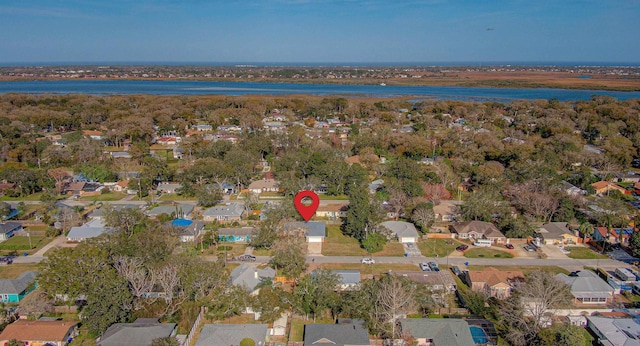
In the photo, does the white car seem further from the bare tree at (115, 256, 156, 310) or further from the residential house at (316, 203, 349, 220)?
the bare tree at (115, 256, 156, 310)

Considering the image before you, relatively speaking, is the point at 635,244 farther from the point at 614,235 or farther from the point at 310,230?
the point at 310,230

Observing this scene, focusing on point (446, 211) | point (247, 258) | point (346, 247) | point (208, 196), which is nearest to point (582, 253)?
point (446, 211)

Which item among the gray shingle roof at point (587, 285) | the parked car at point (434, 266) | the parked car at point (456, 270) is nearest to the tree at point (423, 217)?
the parked car at point (434, 266)

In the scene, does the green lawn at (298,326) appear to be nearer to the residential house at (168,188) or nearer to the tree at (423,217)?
the tree at (423,217)

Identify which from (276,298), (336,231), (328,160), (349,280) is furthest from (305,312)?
(328,160)

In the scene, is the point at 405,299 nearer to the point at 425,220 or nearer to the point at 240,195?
the point at 425,220

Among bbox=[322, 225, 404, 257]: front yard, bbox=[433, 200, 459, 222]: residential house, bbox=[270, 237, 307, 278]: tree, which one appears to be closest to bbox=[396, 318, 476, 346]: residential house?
bbox=[270, 237, 307, 278]: tree
